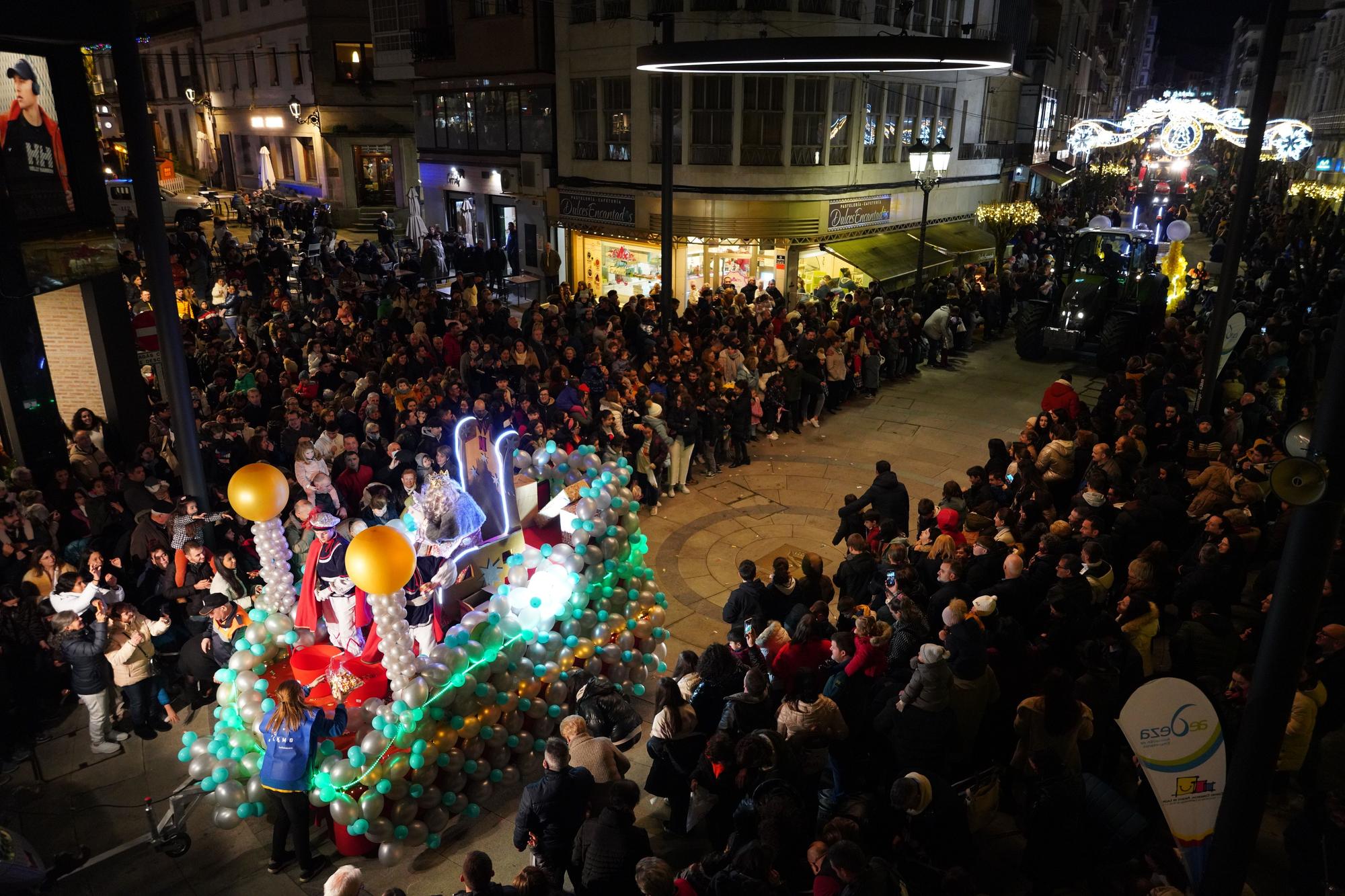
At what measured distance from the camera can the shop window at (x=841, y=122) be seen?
63.7 ft

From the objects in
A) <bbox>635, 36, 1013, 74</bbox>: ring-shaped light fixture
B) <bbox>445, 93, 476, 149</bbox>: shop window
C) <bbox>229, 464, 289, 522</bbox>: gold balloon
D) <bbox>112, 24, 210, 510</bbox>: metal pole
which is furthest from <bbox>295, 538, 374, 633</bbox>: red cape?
<bbox>445, 93, 476, 149</bbox>: shop window

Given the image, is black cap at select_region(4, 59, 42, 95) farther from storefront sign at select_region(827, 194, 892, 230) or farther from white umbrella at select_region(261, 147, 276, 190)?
white umbrella at select_region(261, 147, 276, 190)

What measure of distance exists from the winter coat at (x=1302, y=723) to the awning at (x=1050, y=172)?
31921 millimetres

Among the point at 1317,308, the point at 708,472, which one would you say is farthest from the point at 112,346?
the point at 1317,308

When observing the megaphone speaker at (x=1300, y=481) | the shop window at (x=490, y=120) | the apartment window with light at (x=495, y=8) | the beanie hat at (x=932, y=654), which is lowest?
the beanie hat at (x=932, y=654)

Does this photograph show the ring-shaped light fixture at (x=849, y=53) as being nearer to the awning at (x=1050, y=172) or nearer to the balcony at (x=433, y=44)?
the balcony at (x=433, y=44)

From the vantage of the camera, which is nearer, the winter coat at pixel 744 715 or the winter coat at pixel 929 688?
the winter coat at pixel 929 688

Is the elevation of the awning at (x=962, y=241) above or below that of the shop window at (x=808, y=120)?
below

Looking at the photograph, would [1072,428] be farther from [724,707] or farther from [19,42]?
[19,42]

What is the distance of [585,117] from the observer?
70.1ft

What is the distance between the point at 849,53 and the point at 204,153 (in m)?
47.7

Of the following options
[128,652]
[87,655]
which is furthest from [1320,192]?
[87,655]

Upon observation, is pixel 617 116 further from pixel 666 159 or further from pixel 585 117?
pixel 666 159

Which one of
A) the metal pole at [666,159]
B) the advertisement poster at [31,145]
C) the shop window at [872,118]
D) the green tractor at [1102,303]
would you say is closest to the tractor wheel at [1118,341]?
the green tractor at [1102,303]
